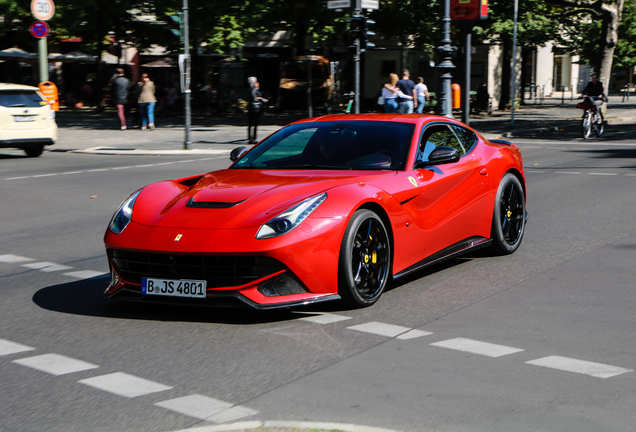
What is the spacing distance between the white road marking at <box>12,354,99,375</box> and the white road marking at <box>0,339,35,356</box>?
0.63 ft

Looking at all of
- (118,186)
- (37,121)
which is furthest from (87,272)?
(37,121)

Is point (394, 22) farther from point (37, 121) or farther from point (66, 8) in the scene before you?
point (37, 121)

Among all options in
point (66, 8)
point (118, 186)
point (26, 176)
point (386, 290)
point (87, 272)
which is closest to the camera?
point (386, 290)

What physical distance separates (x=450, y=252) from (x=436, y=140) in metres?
0.93

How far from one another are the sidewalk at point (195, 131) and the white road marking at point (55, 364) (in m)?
15.9

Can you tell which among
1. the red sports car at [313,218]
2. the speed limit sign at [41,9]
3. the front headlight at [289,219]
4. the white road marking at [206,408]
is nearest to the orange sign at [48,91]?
the speed limit sign at [41,9]

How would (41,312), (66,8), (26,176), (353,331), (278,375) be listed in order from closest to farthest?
(278,375) < (353,331) < (41,312) < (26,176) < (66,8)

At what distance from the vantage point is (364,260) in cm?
569

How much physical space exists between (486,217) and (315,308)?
7.08 ft

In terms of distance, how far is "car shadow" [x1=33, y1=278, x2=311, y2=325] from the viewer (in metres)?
5.49

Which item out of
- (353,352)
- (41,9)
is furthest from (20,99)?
(353,352)

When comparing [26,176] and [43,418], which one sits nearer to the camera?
[43,418]

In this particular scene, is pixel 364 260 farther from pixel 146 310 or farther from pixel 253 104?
pixel 253 104

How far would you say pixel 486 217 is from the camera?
7262 millimetres
